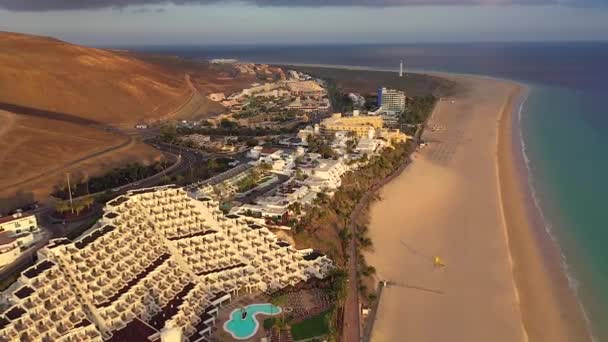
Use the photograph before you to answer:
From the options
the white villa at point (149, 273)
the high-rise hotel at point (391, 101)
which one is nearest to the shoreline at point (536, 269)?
the white villa at point (149, 273)

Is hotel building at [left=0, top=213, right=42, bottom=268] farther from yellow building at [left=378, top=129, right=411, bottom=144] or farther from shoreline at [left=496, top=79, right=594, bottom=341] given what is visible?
yellow building at [left=378, top=129, right=411, bottom=144]

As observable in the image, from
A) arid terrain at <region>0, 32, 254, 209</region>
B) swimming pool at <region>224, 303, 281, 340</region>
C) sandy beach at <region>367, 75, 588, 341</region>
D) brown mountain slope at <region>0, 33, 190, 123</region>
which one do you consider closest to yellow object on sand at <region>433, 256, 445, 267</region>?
sandy beach at <region>367, 75, 588, 341</region>

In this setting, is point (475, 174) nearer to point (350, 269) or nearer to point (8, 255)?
point (350, 269)

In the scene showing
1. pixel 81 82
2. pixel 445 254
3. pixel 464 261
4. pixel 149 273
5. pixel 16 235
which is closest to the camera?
pixel 149 273

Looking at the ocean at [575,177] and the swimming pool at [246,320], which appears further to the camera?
the ocean at [575,177]

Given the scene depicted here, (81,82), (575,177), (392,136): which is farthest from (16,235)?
(81,82)

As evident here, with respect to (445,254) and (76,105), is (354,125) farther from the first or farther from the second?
(76,105)

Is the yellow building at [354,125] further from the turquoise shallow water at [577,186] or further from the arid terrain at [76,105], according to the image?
the arid terrain at [76,105]
